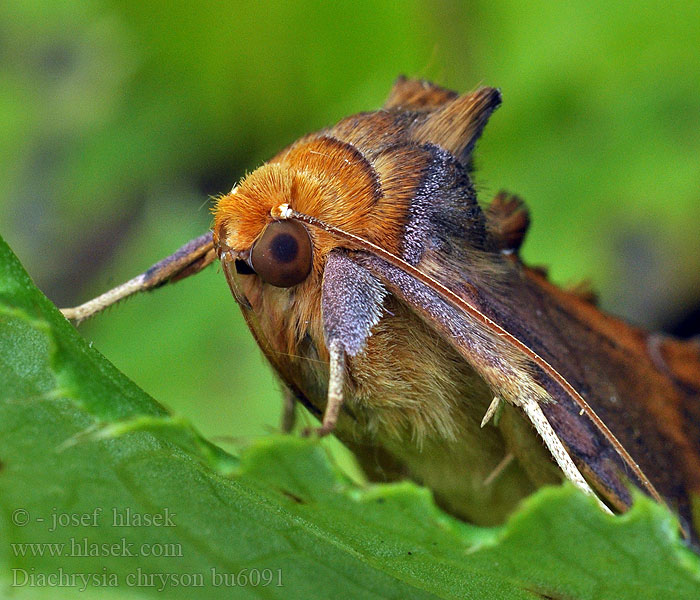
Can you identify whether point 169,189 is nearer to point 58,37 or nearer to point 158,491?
point 58,37

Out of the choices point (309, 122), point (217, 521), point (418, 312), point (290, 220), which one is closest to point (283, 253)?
point (290, 220)

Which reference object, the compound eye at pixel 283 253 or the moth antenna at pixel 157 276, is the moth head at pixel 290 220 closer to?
the compound eye at pixel 283 253

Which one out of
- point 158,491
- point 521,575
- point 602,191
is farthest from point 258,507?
point 602,191

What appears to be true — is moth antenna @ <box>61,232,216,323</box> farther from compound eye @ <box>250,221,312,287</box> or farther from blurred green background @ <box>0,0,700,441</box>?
blurred green background @ <box>0,0,700,441</box>

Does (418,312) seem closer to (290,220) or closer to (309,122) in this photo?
(290,220)

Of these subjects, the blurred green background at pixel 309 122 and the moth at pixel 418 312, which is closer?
the moth at pixel 418 312

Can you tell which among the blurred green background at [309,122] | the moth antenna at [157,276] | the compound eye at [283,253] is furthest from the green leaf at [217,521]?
the blurred green background at [309,122]
